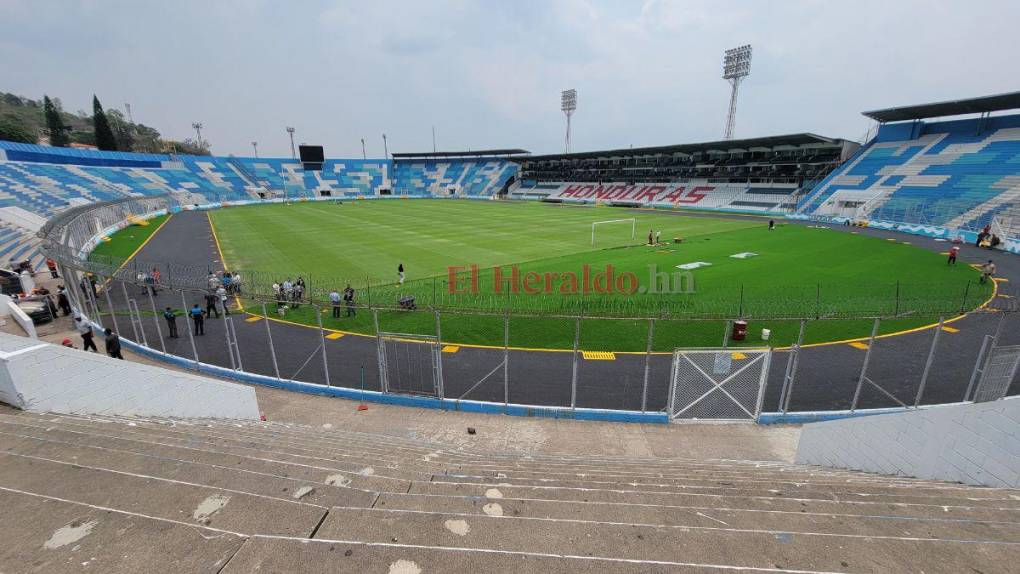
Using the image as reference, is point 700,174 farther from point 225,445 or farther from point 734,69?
point 225,445

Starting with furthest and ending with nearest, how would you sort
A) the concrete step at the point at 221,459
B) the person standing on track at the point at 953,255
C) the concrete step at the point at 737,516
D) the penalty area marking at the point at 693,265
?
the penalty area marking at the point at 693,265 < the person standing on track at the point at 953,255 < the concrete step at the point at 221,459 < the concrete step at the point at 737,516

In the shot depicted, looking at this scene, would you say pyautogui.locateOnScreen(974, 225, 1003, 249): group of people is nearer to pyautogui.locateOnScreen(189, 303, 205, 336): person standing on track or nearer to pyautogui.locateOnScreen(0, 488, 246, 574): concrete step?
pyautogui.locateOnScreen(0, 488, 246, 574): concrete step

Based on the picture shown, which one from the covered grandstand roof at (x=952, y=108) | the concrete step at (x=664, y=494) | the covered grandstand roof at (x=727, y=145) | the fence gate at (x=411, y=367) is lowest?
the fence gate at (x=411, y=367)

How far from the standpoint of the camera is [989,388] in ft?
33.5

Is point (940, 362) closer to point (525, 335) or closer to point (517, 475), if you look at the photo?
point (525, 335)

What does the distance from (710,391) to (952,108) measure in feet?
226

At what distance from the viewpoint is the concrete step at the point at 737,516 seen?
375 centimetres

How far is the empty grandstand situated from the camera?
65.2 meters

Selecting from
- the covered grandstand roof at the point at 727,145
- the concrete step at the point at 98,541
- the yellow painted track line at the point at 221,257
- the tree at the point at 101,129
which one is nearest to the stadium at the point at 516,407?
the concrete step at the point at 98,541

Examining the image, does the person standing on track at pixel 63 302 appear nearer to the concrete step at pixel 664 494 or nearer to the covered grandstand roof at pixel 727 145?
the concrete step at pixel 664 494

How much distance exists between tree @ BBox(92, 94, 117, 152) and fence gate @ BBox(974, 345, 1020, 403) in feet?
436

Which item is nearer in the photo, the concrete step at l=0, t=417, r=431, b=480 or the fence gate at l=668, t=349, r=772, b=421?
the concrete step at l=0, t=417, r=431, b=480

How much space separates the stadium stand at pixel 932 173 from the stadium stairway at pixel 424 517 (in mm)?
52245

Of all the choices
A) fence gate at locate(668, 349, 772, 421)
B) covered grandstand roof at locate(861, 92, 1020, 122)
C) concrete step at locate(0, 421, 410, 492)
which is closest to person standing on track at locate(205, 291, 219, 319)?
concrete step at locate(0, 421, 410, 492)
